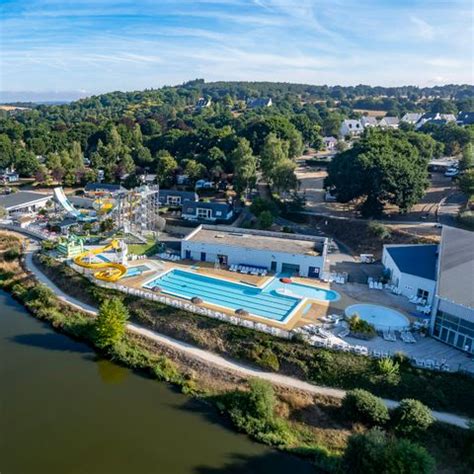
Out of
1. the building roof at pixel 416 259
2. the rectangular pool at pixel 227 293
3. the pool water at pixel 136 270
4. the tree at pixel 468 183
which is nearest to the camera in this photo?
the rectangular pool at pixel 227 293

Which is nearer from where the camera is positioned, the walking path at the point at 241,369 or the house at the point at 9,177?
the walking path at the point at 241,369

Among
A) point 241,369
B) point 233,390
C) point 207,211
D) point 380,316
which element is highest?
point 207,211

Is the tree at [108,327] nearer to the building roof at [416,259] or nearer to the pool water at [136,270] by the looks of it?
the pool water at [136,270]

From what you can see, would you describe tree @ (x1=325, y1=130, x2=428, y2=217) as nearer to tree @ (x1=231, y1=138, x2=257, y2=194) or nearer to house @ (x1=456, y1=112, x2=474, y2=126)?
tree @ (x1=231, y1=138, x2=257, y2=194)

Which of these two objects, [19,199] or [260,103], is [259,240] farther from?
[260,103]

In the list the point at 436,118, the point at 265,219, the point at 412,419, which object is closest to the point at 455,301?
the point at 412,419

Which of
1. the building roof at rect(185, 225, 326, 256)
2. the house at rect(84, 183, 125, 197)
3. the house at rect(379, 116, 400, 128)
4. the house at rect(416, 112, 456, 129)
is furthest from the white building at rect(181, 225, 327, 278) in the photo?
the house at rect(379, 116, 400, 128)

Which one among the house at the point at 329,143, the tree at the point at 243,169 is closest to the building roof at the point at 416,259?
the tree at the point at 243,169
